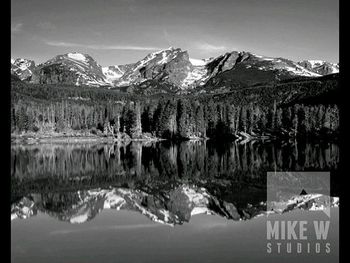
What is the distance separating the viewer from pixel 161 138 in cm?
13288

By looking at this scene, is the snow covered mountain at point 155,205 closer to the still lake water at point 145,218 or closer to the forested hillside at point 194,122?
the still lake water at point 145,218

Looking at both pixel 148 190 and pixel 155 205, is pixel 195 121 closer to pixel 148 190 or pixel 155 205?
pixel 148 190

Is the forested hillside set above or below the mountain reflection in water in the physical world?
above

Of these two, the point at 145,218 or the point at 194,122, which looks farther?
the point at 194,122

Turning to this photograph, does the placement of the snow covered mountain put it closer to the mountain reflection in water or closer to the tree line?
the mountain reflection in water

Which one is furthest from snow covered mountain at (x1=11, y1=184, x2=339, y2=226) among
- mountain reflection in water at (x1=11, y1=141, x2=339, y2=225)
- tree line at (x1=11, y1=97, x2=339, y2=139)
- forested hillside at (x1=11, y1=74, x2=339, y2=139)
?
tree line at (x1=11, y1=97, x2=339, y2=139)

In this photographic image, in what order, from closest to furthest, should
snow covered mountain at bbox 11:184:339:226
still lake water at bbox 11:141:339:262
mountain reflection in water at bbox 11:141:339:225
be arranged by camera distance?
still lake water at bbox 11:141:339:262 → snow covered mountain at bbox 11:184:339:226 → mountain reflection in water at bbox 11:141:339:225

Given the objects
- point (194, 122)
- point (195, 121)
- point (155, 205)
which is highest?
point (195, 121)

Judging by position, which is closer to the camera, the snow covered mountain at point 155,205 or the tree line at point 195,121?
the snow covered mountain at point 155,205

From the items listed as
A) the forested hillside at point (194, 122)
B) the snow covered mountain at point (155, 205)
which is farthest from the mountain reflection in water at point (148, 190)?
the forested hillside at point (194, 122)

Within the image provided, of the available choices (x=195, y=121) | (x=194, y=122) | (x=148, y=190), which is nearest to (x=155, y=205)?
(x=148, y=190)

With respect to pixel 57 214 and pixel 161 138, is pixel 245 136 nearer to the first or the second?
pixel 161 138

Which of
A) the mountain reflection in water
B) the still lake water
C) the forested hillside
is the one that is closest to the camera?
the still lake water
